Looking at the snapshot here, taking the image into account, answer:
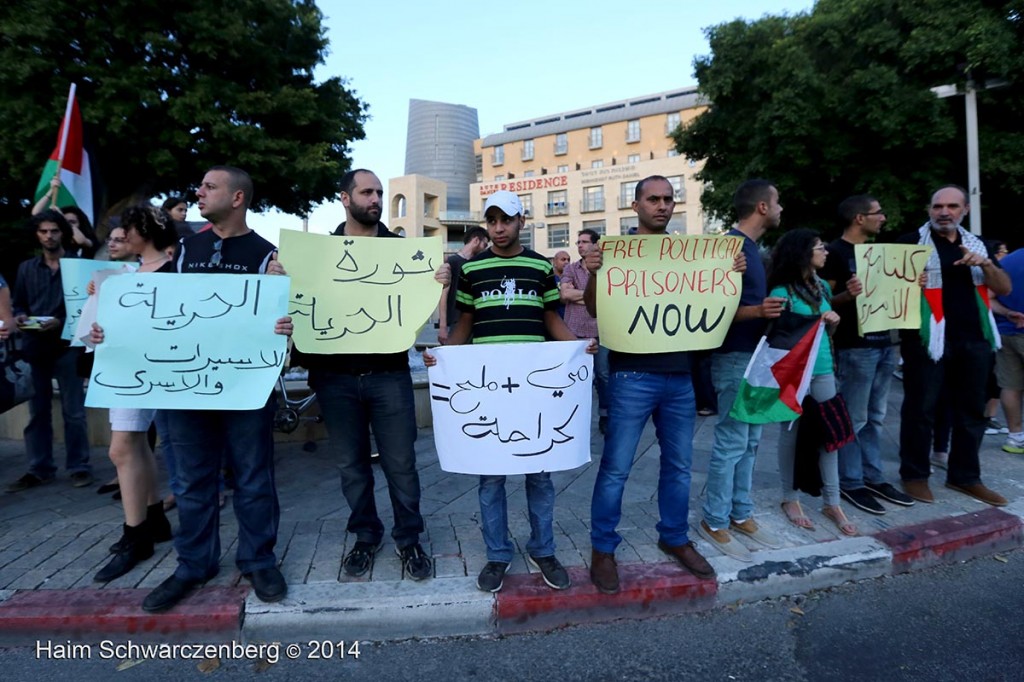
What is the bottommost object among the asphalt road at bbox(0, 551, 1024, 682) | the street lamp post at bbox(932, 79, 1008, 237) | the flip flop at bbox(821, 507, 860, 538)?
the asphalt road at bbox(0, 551, 1024, 682)

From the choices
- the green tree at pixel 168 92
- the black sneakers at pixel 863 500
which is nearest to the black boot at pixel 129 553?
the black sneakers at pixel 863 500

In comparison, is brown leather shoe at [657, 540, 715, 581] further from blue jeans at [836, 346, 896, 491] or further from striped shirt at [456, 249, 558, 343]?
blue jeans at [836, 346, 896, 491]

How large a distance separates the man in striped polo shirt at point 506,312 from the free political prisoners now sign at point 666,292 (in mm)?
238

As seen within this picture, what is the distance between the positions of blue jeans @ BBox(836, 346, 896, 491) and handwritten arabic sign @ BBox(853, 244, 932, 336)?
0.22m

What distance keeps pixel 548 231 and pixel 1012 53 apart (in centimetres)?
5138

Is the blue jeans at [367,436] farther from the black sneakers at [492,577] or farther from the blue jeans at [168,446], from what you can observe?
the blue jeans at [168,446]

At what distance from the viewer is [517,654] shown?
272cm

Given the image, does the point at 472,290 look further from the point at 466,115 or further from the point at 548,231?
the point at 466,115

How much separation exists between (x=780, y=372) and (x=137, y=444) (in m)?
3.68

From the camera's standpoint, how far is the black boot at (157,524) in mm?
3438

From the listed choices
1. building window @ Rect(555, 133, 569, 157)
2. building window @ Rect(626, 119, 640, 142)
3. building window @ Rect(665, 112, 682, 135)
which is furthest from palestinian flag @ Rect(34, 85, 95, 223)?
building window @ Rect(555, 133, 569, 157)

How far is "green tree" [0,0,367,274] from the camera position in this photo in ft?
37.5

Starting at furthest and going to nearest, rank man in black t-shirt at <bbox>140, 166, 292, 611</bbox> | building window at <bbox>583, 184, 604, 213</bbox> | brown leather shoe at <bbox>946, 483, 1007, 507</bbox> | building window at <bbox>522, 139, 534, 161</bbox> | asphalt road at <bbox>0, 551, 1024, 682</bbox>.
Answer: building window at <bbox>522, 139, 534, 161</bbox> < building window at <bbox>583, 184, 604, 213</bbox> < brown leather shoe at <bbox>946, 483, 1007, 507</bbox> < man in black t-shirt at <bbox>140, 166, 292, 611</bbox> < asphalt road at <bbox>0, 551, 1024, 682</bbox>

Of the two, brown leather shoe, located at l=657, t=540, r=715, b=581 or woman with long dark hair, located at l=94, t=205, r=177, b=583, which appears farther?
woman with long dark hair, located at l=94, t=205, r=177, b=583
